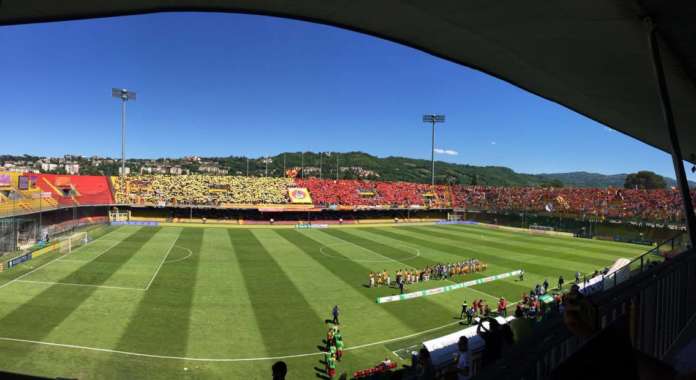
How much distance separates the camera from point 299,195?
6756 cm

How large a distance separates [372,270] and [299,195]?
39677mm

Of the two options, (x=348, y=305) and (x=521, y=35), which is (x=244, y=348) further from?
(x=521, y=35)

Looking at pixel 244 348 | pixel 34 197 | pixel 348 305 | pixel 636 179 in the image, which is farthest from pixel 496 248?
pixel 636 179

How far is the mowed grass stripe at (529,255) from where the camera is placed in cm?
3309

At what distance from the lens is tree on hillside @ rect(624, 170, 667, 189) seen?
425 ft

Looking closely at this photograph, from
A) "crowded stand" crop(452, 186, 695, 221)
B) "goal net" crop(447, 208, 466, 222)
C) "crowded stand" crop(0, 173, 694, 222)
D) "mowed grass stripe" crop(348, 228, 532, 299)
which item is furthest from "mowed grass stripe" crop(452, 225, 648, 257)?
"goal net" crop(447, 208, 466, 222)

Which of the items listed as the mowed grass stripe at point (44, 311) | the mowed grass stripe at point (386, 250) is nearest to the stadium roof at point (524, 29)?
the mowed grass stripe at point (44, 311)

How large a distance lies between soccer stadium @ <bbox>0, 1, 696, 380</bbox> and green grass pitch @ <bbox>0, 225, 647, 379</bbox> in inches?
5.0

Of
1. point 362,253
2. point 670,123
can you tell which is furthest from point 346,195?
point 670,123

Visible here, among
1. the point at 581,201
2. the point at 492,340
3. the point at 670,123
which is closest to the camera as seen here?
the point at 492,340

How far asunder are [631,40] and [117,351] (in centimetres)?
1746

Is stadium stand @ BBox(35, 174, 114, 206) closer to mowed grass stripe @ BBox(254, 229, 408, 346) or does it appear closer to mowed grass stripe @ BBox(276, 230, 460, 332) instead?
mowed grass stripe @ BBox(276, 230, 460, 332)

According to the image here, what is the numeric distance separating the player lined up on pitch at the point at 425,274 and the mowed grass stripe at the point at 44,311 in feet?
52.8

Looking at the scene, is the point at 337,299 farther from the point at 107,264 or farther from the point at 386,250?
the point at 107,264
